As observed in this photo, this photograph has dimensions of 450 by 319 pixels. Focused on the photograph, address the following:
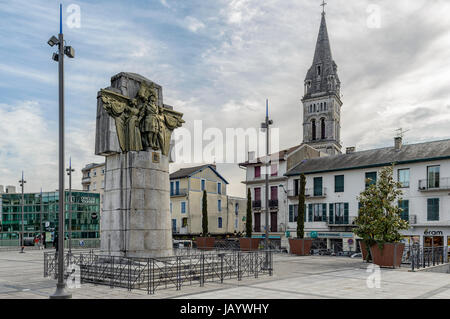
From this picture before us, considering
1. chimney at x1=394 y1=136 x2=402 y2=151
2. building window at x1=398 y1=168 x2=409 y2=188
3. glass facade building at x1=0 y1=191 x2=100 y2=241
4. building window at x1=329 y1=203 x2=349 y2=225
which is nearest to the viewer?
building window at x1=398 y1=168 x2=409 y2=188

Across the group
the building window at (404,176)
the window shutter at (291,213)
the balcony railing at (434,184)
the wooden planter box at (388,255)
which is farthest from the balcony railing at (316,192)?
the wooden planter box at (388,255)

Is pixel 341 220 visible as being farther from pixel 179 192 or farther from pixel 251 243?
pixel 179 192

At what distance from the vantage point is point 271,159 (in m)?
45.6

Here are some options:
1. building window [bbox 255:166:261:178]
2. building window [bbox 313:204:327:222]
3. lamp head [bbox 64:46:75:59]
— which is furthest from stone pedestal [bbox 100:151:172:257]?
building window [bbox 255:166:261:178]

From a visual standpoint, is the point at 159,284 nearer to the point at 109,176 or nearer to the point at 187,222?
the point at 109,176

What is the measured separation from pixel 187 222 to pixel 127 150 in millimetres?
37204

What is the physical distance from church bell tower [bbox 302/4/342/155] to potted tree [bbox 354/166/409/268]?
6451 centimetres

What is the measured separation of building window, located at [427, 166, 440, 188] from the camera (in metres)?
33.1

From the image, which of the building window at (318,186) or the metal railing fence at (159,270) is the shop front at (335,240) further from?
the metal railing fence at (159,270)

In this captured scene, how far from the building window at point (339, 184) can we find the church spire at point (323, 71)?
53.6m

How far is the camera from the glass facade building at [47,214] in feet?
195

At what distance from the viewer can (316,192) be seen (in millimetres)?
40750

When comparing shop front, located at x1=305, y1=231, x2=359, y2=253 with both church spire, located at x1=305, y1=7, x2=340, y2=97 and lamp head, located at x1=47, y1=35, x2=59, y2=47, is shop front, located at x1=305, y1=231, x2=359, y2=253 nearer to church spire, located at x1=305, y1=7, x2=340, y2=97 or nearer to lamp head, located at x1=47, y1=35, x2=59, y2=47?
lamp head, located at x1=47, y1=35, x2=59, y2=47
